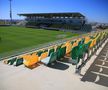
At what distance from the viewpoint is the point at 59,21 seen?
36.1 m

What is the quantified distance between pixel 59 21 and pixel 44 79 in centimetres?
3334

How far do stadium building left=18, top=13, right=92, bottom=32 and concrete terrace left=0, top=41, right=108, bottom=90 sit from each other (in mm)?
25842

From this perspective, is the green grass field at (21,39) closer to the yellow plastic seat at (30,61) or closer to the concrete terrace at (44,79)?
the yellow plastic seat at (30,61)

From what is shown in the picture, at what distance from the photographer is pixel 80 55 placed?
4.39 meters

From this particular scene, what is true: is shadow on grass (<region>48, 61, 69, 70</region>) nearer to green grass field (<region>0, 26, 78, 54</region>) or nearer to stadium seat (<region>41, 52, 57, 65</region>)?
stadium seat (<region>41, 52, 57, 65</region>)

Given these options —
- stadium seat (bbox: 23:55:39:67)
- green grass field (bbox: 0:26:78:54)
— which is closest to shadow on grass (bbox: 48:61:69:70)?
stadium seat (bbox: 23:55:39:67)

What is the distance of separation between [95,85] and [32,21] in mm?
38081

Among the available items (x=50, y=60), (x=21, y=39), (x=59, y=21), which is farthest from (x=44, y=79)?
(x=59, y=21)

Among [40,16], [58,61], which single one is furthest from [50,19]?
[58,61]

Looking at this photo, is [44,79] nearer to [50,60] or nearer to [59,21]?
[50,60]

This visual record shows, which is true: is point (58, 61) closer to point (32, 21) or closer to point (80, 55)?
point (80, 55)

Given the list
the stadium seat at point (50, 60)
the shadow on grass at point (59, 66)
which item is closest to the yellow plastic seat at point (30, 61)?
the stadium seat at point (50, 60)

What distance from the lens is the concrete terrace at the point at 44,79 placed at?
307 cm

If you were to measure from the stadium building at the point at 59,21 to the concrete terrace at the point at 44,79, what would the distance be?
25842 millimetres
